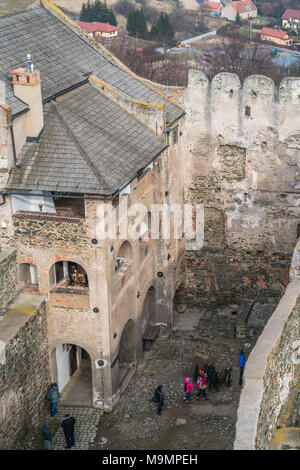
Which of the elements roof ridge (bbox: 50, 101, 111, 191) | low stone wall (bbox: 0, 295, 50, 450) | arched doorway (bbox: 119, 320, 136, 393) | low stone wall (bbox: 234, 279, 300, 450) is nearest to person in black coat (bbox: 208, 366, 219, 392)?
arched doorway (bbox: 119, 320, 136, 393)

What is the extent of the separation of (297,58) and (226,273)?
55.4 m

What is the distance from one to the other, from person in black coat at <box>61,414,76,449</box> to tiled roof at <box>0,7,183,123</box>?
30.9 ft

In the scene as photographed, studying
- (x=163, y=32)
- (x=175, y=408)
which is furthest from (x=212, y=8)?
(x=175, y=408)

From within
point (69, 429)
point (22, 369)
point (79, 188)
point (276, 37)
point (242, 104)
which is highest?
point (242, 104)

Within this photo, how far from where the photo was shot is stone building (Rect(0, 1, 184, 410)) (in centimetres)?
2200

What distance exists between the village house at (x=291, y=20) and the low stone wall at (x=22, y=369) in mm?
97564

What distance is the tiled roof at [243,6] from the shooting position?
11744 centimetres

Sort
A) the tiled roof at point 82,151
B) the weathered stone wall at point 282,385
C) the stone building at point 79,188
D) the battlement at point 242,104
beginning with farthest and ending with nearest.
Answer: the battlement at point 242,104, the stone building at point 79,188, the tiled roof at point 82,151, the weathered stone wall at point 282,385

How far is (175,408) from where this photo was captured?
2416 centimetres

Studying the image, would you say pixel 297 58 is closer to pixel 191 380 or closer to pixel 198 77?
pixel 198 77

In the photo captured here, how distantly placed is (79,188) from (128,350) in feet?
24.3

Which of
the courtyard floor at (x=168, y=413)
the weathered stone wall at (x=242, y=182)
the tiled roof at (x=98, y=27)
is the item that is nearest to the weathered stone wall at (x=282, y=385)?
the courtyard floor at (x=168, y=413)

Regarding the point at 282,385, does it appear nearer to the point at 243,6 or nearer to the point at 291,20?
the point at 291,20

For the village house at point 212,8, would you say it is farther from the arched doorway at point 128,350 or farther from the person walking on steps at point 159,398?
the person walking on steps at point 159,398
